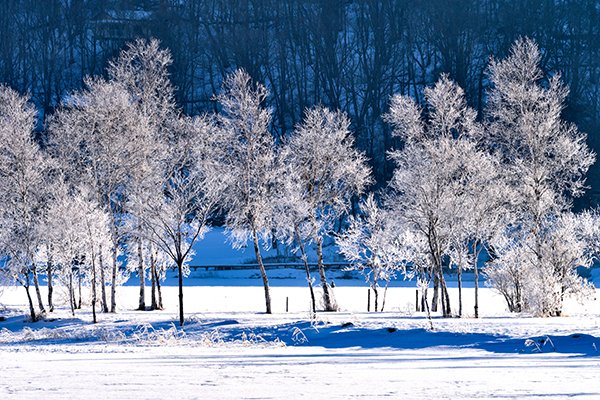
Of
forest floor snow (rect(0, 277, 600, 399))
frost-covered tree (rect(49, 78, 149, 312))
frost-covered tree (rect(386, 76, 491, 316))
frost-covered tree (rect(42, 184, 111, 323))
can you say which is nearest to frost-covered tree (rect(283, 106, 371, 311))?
frost-covered tree (rect(386, 76, 491, 316))

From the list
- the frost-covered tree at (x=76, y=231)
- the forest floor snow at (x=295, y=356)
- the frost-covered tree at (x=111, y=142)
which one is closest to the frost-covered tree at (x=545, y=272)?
the forest floor snow at (x=295, y=356)

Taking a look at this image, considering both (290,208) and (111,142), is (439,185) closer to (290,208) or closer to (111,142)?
(290,208)

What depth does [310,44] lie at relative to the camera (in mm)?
94062

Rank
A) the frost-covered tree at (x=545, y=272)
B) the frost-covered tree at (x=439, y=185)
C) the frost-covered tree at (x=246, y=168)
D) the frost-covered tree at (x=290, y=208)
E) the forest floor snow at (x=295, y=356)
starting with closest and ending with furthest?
the forest floor snow at (x=295, y=356) < the frost-covered tree at (x=545, y=272) < the frost-covered tree at (x=439, y=185) < the frost-covered tree at (x=246, y=168) < the frost-covered tree at (x=290, y=208)

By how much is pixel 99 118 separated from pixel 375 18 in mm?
56478

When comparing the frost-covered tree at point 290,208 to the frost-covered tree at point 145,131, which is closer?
the frost-covered tree at point 290,208

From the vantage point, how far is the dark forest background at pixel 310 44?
79062mm

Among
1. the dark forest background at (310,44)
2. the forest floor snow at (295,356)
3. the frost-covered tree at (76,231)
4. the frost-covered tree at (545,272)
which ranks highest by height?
the dark forest background at (310,44)

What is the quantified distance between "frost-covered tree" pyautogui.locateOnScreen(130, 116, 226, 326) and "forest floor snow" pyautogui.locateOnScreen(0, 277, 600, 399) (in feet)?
9.93

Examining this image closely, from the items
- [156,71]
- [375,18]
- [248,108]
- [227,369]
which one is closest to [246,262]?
[156,71]

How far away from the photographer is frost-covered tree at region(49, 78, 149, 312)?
116 feet

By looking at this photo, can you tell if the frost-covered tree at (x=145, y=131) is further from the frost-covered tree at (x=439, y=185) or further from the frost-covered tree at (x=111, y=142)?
the frost-covered tree at (x=439, y=185)

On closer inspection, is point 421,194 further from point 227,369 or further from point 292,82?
point 292,82

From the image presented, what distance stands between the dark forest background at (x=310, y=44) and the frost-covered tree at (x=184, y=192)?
35.0 metres
